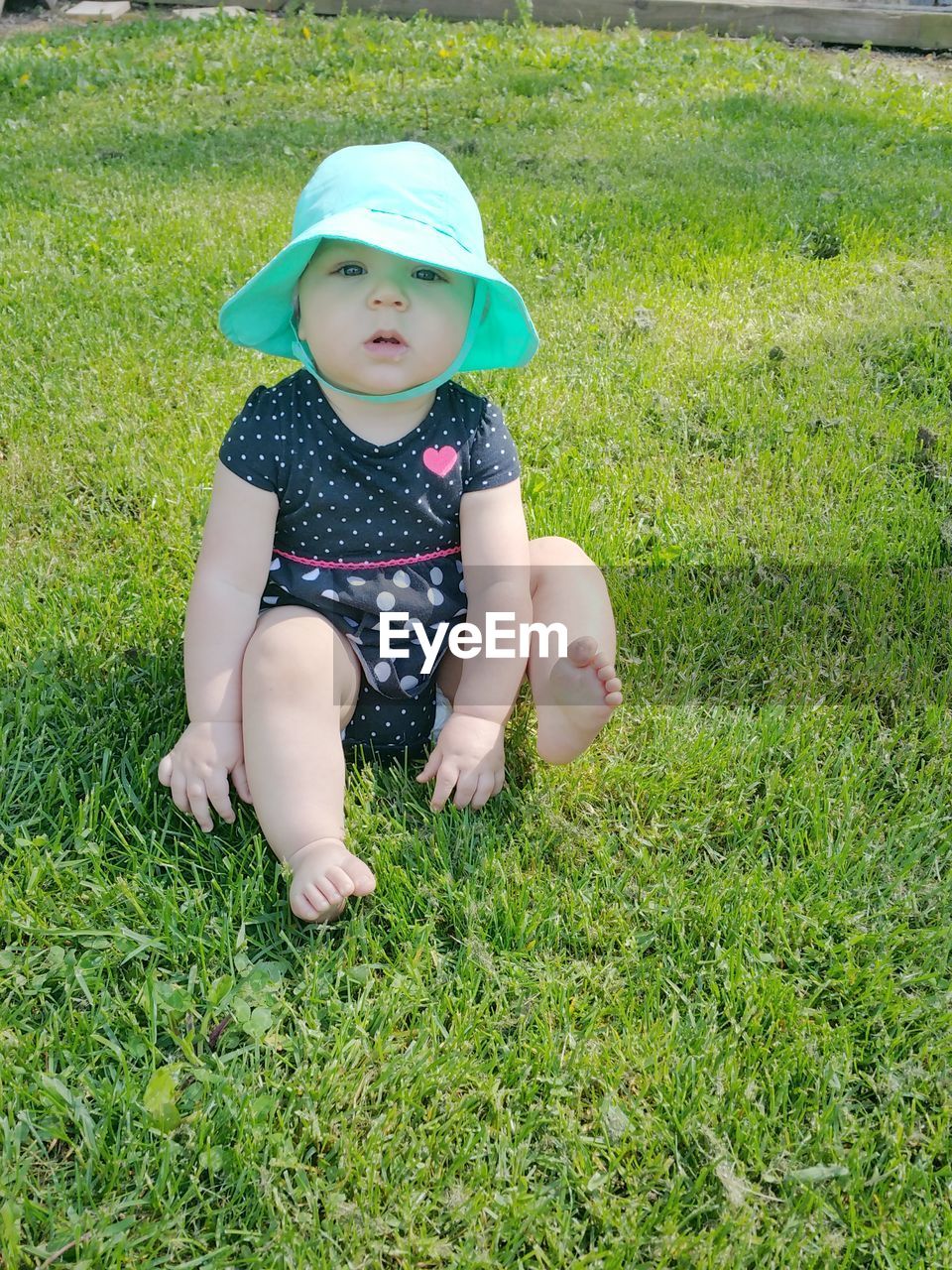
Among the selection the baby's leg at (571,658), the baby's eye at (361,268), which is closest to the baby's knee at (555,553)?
the baby's leg at (571,658)

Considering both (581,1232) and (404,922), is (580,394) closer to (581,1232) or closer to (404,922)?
(404,922)

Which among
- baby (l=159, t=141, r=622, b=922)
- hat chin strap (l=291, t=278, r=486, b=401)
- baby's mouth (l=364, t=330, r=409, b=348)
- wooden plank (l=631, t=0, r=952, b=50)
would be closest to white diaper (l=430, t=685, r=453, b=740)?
baby (l=159, t=141, r=622, b=922)

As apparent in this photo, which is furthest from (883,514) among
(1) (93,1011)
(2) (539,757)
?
(1) (93,1011)

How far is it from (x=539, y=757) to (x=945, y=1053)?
0.90 metres

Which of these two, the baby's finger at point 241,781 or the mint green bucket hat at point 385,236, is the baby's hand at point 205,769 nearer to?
the baby's finger at point 241,781

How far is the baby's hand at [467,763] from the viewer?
210cm

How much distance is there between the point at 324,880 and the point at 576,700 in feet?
1.83

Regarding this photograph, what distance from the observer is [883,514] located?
303 cm

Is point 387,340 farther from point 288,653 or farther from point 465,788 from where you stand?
point 465,788

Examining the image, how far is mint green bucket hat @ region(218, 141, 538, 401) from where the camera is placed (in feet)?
6.40

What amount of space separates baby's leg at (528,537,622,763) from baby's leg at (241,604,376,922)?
393 mm

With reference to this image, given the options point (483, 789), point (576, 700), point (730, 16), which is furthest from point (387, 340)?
point (730, 16)

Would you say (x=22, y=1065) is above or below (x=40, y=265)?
below

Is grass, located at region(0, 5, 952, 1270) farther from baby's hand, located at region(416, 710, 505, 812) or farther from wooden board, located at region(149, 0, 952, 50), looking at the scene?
wooden board, located at region(149, 0, 952, 50)
